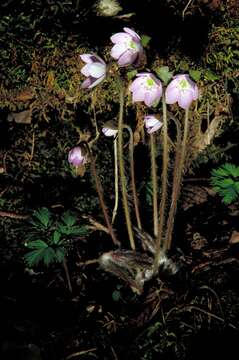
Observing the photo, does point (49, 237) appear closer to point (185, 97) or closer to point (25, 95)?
point (185, 97)

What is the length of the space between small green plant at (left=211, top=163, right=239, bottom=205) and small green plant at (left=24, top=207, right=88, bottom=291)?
26.5 inches

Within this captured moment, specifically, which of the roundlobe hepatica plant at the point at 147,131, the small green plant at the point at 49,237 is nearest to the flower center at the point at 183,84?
the roundlobe hepatica plant at the point at 147,131

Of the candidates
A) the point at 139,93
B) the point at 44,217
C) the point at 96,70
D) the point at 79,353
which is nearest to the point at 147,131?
the point at 139,93

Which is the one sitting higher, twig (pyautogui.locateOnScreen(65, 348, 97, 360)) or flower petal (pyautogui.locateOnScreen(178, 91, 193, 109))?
flower petal (pyautogui.locateOnScreen(178, 91, 193, 109))

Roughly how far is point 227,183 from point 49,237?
0.87 m

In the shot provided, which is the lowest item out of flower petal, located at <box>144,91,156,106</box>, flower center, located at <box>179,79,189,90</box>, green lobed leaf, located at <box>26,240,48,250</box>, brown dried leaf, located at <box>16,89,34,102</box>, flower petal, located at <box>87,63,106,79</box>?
green lobed leaf, located at <box>26,240,48,250</box>

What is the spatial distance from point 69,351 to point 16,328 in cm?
24

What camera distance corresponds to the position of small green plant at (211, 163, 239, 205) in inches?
78.4

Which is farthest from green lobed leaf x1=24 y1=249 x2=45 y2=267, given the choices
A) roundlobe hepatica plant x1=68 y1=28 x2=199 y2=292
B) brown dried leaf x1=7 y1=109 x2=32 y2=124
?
brown dried leaf x1=7 y1=109 x2=32 y2=124

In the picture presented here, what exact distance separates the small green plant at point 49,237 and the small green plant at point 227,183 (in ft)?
2.21

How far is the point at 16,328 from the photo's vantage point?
1.73m

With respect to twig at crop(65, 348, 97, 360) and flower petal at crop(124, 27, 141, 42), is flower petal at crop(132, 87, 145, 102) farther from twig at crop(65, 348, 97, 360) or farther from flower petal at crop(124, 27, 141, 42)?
twig at crop(65, 348, 97, 360)

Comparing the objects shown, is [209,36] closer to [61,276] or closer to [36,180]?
[36,180]

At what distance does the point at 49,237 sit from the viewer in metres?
1.84
